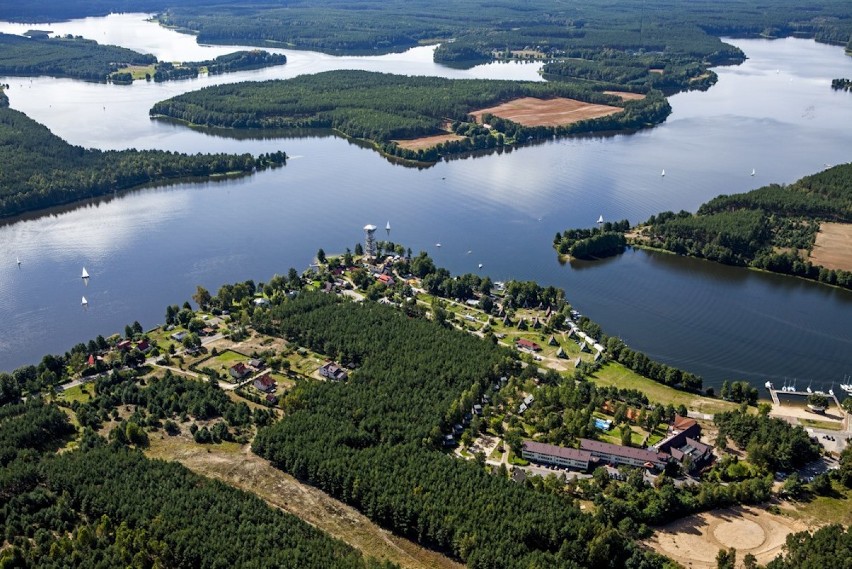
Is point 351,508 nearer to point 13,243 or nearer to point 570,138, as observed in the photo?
point 13,243

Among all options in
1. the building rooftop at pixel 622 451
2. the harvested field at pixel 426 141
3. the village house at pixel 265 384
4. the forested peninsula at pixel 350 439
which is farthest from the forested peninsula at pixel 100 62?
the building rooftop at pixel 622 451

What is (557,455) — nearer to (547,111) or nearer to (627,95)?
(547,111)

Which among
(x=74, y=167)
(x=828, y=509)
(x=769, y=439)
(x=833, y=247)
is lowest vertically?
(x=828, y=509)

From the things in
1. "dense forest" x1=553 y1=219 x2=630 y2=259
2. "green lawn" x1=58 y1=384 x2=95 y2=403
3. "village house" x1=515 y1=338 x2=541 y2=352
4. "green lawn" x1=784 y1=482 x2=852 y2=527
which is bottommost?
"green lawn" x1=58 y1=384 x2=95 y2=403

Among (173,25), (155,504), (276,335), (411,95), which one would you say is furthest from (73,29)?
(155,504)

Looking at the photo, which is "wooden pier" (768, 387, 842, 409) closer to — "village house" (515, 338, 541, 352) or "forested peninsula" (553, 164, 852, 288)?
"village house" (515, 338, 541, 352)

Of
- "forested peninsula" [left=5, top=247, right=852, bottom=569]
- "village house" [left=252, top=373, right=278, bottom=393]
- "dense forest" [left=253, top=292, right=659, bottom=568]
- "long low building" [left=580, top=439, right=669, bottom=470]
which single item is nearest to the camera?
"forested peninsula" [left=5, top=247, right=852, bottom=569]

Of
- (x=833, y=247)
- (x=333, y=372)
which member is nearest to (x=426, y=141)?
(x=833, y=247)

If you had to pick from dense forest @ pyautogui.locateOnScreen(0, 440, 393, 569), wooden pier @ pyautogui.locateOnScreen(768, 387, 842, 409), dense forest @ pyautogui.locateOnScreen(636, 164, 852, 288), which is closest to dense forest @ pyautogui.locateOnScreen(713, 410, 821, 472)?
wooden pier @ pyautogui.locateOnScreen(768, 387, 842, 409)
